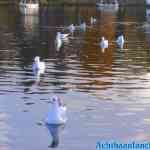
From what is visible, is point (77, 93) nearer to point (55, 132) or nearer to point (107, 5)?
→ point (55, 132)

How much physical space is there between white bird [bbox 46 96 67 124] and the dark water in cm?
Answer: 33

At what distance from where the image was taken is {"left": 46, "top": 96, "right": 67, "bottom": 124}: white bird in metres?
18.6

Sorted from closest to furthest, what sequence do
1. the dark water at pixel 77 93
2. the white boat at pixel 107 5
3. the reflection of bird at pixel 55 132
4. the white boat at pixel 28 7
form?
the reflection of bird at pixel 55 132
the dark water at pixel 77 93
the white boat at pixel 28 7
the white boat at pixel 107 5

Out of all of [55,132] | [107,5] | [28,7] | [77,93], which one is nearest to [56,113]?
[55,132]

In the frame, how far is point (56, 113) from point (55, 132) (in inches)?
22.5

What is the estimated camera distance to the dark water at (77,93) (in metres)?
18.4

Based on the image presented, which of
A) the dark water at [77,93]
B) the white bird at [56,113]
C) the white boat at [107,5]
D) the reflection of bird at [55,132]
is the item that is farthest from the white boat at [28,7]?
the reflection of bird at [55,132]

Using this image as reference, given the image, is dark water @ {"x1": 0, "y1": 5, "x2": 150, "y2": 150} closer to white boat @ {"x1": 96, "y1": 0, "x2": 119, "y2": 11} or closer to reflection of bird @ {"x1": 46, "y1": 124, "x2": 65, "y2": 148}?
reflection of bird @ {"x1": 46, "y1": 124, "x2": 65, "y2": 148}

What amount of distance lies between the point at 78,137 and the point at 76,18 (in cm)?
6376

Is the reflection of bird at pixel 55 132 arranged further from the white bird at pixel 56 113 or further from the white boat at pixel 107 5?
the white boat at pixel 107 5

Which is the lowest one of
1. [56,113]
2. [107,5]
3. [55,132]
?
[55,132]

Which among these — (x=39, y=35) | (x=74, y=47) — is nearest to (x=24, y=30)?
(x=39, y=35)

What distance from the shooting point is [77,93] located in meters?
25.1

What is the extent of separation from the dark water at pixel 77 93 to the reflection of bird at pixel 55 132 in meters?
0.08
